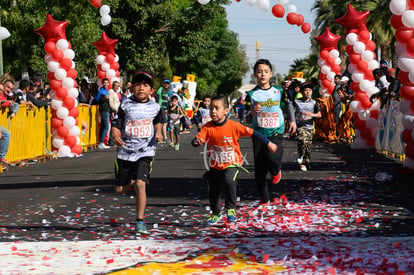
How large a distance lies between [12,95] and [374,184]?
897 cm

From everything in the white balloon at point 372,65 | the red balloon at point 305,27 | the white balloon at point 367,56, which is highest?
the red balloon at point 305,27

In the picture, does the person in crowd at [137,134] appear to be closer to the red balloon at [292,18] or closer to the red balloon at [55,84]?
the red balloon at [292,18]

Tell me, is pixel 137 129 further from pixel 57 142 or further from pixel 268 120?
pixel 57 142

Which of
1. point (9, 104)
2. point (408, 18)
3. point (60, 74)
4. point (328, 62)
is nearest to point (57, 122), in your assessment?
point (60, 74)

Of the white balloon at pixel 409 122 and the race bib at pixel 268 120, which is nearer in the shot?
the race bib at pixel 268 120

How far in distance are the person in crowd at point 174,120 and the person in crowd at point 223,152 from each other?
46.4ft

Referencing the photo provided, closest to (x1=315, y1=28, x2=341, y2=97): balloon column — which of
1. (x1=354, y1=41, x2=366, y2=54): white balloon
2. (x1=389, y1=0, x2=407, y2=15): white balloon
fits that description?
(x1=354, y1=41, x2=366, y2=54): white balloon

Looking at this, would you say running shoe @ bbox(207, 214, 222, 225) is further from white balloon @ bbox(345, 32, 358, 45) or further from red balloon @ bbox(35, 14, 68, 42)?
white balloon @ bbox(345, 32, 358, 45)

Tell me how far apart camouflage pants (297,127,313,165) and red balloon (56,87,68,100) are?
6.69m

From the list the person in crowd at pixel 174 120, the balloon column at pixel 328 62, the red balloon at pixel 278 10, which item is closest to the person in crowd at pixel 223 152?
the red balloon at pixel 278 10

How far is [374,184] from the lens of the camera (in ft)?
42.2

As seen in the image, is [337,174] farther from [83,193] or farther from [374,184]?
[83,193]

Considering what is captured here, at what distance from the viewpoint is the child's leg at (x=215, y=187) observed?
8.88 m

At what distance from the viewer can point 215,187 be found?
896 cm
